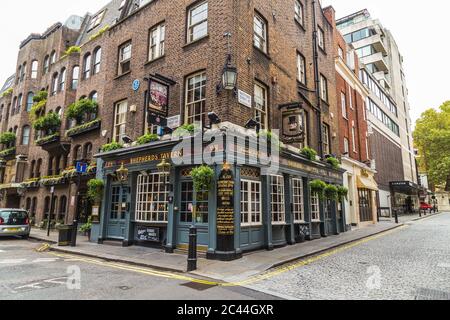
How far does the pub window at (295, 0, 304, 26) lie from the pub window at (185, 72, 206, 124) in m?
8.43

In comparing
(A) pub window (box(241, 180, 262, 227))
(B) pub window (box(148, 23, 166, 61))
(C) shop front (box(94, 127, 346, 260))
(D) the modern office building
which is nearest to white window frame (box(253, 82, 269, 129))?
(C) shop front (box(94, 127, 346, 260))

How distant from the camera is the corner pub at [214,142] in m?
9.80

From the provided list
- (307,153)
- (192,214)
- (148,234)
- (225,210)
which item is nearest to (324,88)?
(307,153)

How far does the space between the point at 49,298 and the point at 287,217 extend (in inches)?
369

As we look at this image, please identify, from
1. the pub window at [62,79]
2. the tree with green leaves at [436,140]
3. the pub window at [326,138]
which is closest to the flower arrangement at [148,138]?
the pub window at [326,138]

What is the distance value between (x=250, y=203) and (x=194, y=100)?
472cm

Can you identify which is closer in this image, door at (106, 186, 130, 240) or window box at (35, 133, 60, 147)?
door at (106, 186, 130, 240)

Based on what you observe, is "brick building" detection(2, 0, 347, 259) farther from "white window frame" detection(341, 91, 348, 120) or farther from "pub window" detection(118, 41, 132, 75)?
"white window frame" detection(341, 91, 348, 120)

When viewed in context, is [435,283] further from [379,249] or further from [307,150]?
[307,150]

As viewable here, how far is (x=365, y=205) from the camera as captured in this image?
2356 centimetres

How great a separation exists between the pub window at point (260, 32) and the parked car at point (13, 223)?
51.5 ft

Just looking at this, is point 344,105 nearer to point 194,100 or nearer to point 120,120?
point 194,100

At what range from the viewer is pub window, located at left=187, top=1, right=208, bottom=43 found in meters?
11.9
